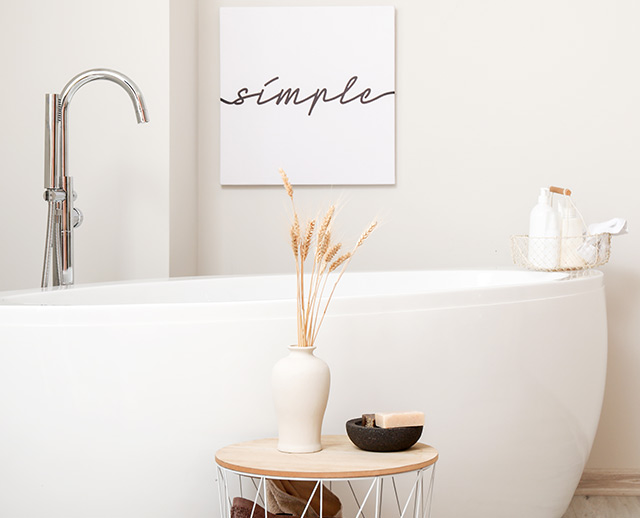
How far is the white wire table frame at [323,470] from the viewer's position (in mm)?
1156

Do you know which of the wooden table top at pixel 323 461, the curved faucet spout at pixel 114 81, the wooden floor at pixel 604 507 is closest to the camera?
the wooden table top at pixel 323 461

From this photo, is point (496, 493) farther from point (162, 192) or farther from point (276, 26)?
point (276, 26)

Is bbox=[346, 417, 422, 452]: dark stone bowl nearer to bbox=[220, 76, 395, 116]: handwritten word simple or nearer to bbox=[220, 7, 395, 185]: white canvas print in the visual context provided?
bbox=[220, 7, 395, 185]: white canvas print

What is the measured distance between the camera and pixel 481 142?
2660mm

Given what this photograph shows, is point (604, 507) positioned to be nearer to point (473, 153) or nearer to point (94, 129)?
point (473, 153)

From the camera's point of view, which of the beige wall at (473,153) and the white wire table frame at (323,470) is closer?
the white wire table frame at (323,470)

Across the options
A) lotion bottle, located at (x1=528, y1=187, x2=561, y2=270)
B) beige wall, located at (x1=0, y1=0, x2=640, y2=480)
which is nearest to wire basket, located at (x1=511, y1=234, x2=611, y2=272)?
lotion bottle, located at (x1=528, y1=187, x2=561, y2=270)

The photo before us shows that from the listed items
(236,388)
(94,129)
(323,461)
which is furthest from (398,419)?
(94,129)

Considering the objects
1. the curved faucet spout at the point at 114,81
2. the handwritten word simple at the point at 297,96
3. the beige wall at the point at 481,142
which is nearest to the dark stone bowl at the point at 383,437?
the curved faucet spout at the point at 114,81

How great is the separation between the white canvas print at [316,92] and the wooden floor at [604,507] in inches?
46.7

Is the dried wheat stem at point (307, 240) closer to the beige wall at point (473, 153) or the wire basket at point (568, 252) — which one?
the wire basket at point (568, 252)

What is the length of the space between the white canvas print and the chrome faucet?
672 millimetres

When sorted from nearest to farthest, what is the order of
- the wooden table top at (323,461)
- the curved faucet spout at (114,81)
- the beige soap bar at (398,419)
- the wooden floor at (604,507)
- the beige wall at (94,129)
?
the wooden table top at (323,461) < the beige soap bar at (398,419) < the curved faucet spout at (114,81) < the wooden floor at (604,507) < the beige wall at (94,129)

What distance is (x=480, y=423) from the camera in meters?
1.58
